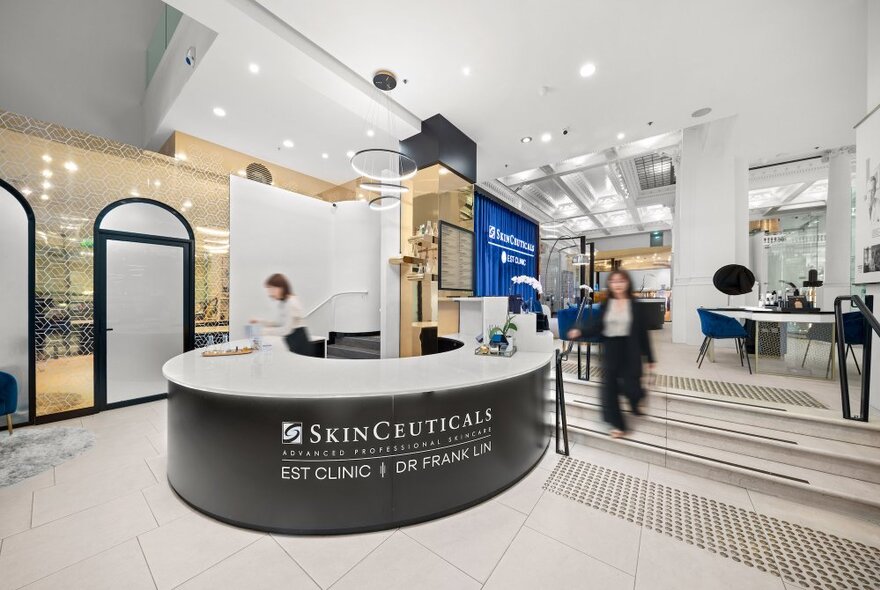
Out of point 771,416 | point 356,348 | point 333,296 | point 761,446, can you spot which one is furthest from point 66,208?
point 771,416

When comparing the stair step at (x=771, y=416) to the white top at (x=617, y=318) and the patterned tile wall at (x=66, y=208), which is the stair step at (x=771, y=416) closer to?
the white top at (x=617, y=318)

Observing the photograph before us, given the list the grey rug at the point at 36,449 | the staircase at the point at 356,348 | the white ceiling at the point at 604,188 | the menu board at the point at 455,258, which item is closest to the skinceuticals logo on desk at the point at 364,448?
the menu board at the point at 455,258

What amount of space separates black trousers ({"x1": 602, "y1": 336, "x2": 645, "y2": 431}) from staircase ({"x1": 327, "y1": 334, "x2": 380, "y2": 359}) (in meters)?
3.94

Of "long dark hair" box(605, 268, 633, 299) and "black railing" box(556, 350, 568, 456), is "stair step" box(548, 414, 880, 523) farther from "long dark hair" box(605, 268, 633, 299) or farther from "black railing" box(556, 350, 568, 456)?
"long dark hair" box(605, 268, 633, 299)

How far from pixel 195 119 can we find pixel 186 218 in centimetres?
151

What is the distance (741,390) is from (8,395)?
27.0 feet

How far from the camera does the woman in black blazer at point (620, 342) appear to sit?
4.24 feet

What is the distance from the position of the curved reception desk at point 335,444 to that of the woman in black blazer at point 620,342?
96 centimetres

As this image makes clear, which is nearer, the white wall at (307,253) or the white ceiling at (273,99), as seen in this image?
the white ceiling at (273,99)

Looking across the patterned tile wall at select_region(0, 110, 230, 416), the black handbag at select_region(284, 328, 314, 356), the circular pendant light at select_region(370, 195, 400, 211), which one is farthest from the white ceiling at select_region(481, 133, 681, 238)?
the patterned tile wall at select_region(0, 110, 230, 416)

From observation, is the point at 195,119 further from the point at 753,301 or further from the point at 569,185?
the point at 753,301

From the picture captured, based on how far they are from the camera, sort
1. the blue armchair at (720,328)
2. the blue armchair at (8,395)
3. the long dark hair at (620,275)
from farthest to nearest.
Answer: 1. the blue armchair at (720,328)
2. the blue armchair at (8,395)
3. the long dark hair at (620,275)

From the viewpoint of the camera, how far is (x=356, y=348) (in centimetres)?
553

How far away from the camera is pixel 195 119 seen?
481 cm
